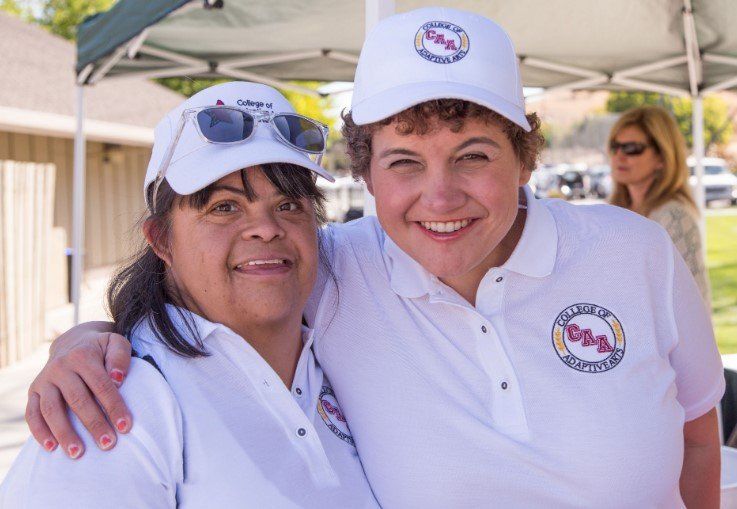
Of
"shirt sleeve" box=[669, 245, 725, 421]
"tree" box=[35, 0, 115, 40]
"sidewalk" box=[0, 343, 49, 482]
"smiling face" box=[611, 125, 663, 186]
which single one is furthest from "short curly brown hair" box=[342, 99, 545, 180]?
"tree" box=[35, 0, 115, 40]

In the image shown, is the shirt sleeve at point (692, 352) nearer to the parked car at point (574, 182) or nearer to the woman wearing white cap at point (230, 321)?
the woman wearing white cap at point (230, 321)

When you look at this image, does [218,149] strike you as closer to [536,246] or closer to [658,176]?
[536,246]

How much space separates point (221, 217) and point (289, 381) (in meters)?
0.47

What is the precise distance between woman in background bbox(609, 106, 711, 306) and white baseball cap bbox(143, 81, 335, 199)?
3.37m

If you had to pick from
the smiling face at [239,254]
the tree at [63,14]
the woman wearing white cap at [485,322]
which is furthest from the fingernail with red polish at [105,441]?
the tree at [63,14]

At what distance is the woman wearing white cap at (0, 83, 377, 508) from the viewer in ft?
5.19

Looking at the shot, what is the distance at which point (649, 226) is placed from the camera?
2172 millimetres

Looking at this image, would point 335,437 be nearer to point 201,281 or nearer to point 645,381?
point 201,281

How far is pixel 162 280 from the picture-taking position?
6.45 ft

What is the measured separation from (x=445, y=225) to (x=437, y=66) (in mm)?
383

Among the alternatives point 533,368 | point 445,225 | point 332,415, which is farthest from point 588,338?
point 332,415

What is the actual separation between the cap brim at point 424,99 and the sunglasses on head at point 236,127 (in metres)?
0.14

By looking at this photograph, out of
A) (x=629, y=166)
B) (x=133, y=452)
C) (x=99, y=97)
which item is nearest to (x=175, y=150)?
(x=133, y=452)

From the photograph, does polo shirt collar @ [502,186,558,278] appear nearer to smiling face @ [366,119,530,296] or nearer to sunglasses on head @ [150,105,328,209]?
smiling face @ [366,119,530,296]
